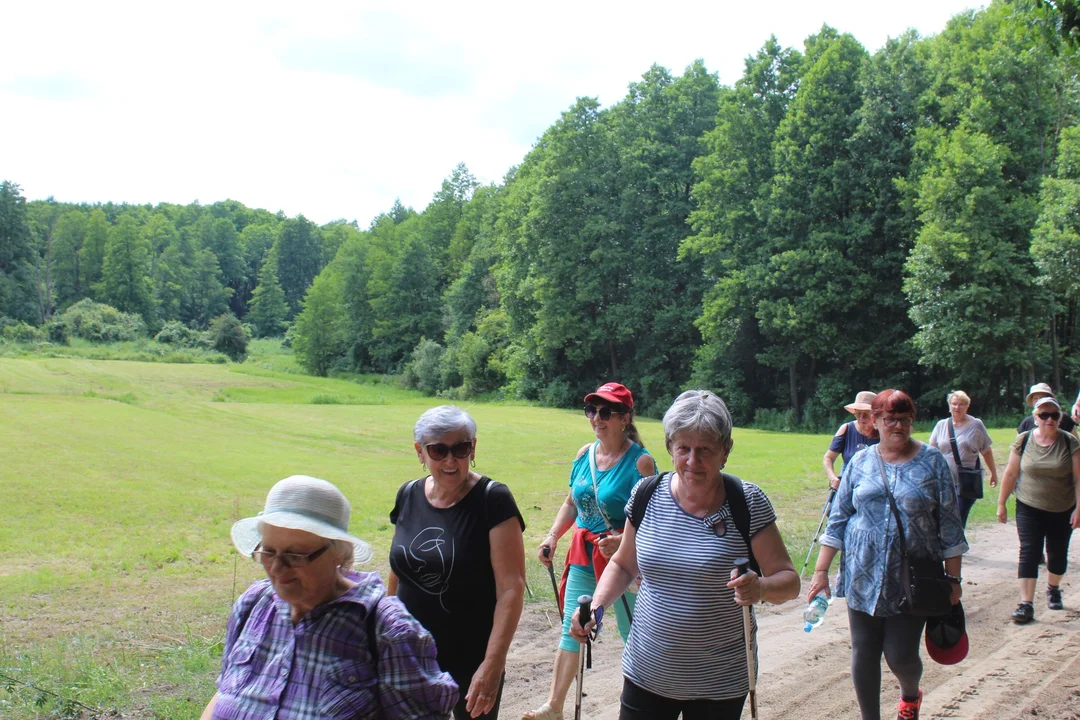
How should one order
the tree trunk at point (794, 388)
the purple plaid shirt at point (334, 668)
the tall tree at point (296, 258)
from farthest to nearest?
the tall tree at point (296, 258), the tree trunk at point (794, 388), the purple plaid shirt at point (334, 668)

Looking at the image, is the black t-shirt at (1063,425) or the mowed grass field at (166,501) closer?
the mowed grass field at (166,501)

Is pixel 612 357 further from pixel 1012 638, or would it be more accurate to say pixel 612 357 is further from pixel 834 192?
pixel 1012 638

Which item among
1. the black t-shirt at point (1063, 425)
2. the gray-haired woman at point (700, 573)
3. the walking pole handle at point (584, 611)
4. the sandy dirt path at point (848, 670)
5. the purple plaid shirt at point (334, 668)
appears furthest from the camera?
the black t-shirt at point (1063, 425)

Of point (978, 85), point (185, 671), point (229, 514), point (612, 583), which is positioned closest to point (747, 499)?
point (612, 583)

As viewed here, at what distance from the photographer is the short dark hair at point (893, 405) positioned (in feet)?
15.2

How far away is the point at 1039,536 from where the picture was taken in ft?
24.5

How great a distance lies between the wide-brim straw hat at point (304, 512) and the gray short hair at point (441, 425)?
1.00 m

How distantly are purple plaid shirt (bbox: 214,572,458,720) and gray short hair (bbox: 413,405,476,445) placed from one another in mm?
1203

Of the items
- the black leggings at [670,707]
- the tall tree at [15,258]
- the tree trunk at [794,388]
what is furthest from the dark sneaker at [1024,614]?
the tall tree at [15,258]

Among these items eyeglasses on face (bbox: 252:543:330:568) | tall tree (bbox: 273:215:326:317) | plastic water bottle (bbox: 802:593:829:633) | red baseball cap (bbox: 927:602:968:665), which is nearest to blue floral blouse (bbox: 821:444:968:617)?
plastic water bottle (bbox: 802:593:829:633)

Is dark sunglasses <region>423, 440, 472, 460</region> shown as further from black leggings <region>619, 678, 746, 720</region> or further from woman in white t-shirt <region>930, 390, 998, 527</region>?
woman in white t-shirt <region>930, 390, 998, 527</region>

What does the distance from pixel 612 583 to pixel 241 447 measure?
25406mm

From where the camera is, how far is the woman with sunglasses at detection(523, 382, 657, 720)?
4.88m

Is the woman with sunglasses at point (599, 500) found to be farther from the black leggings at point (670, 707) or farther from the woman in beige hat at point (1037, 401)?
the woman in beige hat at point (1037, 401)
